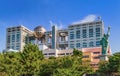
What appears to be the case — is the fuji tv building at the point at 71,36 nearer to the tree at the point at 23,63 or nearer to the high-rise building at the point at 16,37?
the high-rise building at the point at 16,37

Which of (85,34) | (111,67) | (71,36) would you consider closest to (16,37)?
(71,36)

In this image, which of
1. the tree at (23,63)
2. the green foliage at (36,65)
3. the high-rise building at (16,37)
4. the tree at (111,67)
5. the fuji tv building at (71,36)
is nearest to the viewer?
the green foliage at (36,65)

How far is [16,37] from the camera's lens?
117312mm

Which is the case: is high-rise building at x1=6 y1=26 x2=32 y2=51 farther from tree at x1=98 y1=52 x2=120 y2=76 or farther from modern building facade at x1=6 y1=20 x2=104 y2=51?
tree at x1=98 y1=52 x2=120 y2=76

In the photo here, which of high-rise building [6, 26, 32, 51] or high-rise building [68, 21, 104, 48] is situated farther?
high-rise building [6, 26, 32, 51]

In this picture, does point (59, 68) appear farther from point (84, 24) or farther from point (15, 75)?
point (84, 24)

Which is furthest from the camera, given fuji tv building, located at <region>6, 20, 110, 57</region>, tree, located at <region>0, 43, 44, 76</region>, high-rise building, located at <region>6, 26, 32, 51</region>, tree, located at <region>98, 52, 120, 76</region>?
high-rise building, located at <region>6, 26, 32, 51</region>

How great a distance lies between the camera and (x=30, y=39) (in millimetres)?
113938

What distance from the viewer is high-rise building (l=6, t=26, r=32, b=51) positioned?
11524 cm

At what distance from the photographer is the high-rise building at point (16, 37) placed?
115238mm

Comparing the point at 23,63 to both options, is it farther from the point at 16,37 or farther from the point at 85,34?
the point at 16,37

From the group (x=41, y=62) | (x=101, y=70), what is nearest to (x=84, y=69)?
(x=101, y=70)

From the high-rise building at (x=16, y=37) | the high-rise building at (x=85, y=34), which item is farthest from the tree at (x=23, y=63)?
the high-rise building at (x=16, y=37)

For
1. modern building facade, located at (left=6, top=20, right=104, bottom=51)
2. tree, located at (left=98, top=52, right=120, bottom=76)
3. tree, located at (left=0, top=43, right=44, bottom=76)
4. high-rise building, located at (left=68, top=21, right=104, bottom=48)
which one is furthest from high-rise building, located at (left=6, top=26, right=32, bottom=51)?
tree, located at (left=98, top=52, right=120, bottom=76)
